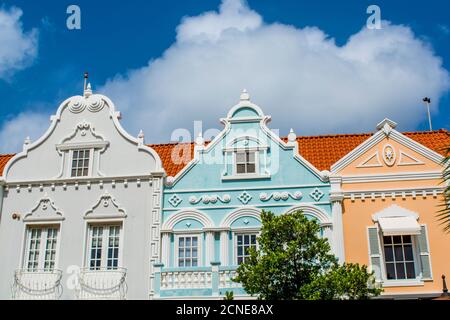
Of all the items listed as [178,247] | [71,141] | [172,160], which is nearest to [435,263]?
[178,247]

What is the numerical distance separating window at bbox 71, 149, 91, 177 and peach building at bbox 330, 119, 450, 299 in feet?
32.1

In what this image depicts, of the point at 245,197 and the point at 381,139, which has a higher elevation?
the point at 381,139

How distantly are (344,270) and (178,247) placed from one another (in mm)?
7156

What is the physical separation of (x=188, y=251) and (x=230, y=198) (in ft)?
8.42

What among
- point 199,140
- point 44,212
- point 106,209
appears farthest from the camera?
point 199,140

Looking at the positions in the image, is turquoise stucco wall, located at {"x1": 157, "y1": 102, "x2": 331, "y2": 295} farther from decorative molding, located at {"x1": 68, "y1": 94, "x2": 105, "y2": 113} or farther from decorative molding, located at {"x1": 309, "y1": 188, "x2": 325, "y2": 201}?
decorative molding, located at {"x1": 68, "y1": 94, "x2": 105, "y2": 113}

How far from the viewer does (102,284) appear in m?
22.4

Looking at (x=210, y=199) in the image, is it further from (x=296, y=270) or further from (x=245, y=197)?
(x=296, y=270)

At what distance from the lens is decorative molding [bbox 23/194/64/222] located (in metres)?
23.6

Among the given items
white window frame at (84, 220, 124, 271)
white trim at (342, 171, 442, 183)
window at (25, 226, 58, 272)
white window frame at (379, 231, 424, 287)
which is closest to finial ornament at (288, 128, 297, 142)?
white trim at (342, 171, 442, 183)

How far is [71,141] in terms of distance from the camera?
2481 cm

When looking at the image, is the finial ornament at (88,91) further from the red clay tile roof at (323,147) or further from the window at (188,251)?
the window at (188,251)

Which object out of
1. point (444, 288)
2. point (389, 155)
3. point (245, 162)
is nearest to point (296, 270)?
point (444, 288)
